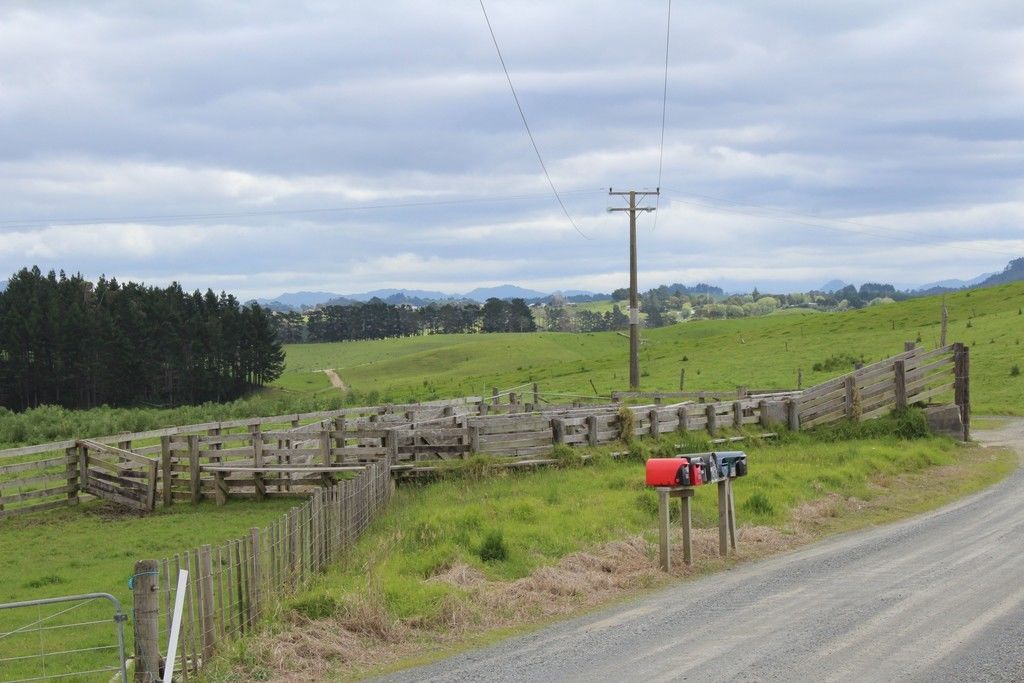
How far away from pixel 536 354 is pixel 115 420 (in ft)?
264

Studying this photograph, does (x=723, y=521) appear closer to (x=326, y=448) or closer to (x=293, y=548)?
(x=293, y=548)

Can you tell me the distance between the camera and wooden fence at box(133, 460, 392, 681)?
9672 millimetres

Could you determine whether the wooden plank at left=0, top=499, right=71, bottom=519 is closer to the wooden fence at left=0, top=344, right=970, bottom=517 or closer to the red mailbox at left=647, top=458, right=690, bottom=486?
the wooden fence at left=0, top=344, right=970, bottom=517

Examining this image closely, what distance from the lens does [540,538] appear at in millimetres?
15789

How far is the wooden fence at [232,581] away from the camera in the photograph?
381 inches

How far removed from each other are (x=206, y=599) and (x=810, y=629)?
21.6 feet

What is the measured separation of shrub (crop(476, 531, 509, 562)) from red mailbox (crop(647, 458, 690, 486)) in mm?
2371

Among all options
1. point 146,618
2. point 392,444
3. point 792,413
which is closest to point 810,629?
point 146,618

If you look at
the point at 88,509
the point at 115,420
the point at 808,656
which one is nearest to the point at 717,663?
the point at 808,656

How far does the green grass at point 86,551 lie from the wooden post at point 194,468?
33cm

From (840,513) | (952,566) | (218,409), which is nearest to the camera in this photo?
(952,566)

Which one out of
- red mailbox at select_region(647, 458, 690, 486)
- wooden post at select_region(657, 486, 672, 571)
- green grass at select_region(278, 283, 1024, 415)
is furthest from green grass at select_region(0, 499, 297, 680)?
green grass at select_region(278, 283, 1024, 415)

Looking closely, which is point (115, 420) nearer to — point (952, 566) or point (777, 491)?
point (777, 491)

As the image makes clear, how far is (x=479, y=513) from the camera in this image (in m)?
16.9
